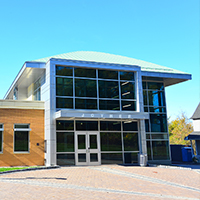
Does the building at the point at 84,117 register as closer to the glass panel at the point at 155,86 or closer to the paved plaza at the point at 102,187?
the glass panel at the point at 155,86

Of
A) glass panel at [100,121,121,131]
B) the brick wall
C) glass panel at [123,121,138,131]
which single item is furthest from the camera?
glass panel at [123,121,138,131]

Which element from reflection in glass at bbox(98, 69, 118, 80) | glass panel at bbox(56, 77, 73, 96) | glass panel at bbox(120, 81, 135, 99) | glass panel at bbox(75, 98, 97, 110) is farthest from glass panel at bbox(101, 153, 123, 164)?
reflection in glass at bbox(98, 69, 118, 80)

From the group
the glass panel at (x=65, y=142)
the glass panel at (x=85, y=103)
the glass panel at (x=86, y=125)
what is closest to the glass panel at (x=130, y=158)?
the glass panel at (x=86, y=125)

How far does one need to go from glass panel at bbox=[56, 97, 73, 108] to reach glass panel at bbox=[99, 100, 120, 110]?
7.52 feet

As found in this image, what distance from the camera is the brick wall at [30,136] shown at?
1876cm

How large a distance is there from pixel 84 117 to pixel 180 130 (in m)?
38.4

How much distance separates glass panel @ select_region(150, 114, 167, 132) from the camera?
23.2 metres

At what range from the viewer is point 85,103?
20.0 m

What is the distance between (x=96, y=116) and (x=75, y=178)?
21.0 ft

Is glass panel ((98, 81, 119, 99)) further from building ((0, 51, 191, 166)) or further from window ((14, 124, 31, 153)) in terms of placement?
window ((14, 124, 31, 153))

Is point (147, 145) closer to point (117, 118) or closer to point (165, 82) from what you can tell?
point (117, 118)

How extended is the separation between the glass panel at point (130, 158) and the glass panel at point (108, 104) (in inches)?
143

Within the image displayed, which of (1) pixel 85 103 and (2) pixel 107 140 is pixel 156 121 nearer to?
(2) pixel 107 140

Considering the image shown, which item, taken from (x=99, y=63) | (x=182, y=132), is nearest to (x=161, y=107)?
(x=99, y=63)
